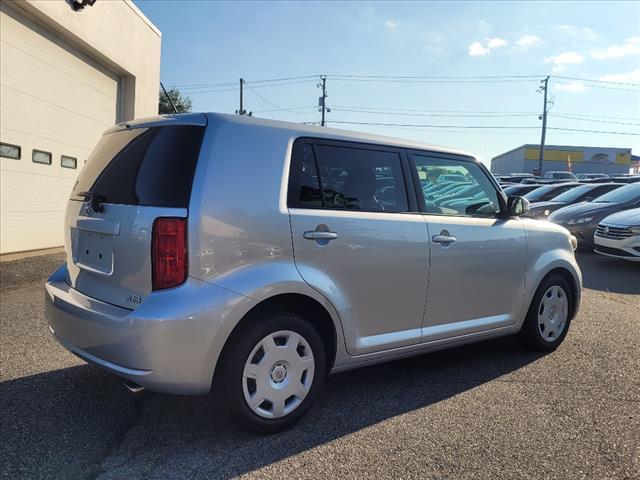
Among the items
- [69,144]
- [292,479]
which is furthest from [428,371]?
[69,144]

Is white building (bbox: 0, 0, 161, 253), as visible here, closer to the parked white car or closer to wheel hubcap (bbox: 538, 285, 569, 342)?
wheel hubcap (bbox: 538, 285, 569, 342)

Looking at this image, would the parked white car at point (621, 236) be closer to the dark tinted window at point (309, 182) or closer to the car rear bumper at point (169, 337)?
the dark tinted window at point (309, 182)

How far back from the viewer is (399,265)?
12.1 ft

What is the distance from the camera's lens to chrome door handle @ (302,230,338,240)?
327 centimetres

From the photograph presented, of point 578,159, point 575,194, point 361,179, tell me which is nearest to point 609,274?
point 575,194

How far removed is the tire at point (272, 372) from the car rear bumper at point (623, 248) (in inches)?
318

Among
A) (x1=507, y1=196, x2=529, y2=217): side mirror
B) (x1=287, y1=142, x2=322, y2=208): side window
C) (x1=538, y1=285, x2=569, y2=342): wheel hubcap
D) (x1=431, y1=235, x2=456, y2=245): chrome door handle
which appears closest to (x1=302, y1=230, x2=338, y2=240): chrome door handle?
(x1=287, y1=142, x2=322, y2=208): side window

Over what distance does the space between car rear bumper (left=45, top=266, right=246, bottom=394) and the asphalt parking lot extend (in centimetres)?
45

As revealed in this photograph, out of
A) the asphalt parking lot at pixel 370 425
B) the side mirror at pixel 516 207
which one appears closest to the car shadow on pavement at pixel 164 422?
the asphalt parking lot at pixel 370 425

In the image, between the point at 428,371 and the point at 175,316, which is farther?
the point at 428,371

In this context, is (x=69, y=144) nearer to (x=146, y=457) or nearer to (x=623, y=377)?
(x=146, y=457)

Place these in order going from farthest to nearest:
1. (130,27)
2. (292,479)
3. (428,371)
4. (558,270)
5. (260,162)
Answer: (130,27) → (558,270) → (428,371) → (260,162) → (292,479)

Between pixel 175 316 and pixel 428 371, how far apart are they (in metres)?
2.36

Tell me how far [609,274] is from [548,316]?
209 inches
